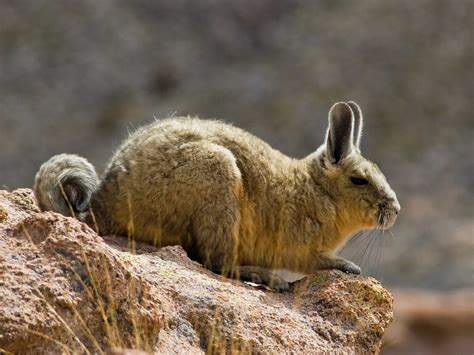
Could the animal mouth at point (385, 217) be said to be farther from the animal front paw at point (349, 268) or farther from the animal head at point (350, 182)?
the animal front paw at point (349, 268)

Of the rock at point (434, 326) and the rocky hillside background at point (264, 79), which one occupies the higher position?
the rocky hillside background at point (264, 79)

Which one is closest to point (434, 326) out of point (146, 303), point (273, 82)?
point (273, 82)

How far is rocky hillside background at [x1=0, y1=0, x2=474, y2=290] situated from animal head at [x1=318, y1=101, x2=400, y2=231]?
12.8m

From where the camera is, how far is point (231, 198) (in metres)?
7.75

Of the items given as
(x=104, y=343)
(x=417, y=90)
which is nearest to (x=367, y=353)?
(x=104, y=343)

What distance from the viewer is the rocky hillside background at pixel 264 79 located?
23344 millimetres

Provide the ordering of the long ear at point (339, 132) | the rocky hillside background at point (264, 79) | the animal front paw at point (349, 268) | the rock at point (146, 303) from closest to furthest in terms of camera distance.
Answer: the rock at point (146, 303)
the animal front paw at point (349, 268)
the long ear at point (339, 132)
the rocky hillside background at point (264, 79)

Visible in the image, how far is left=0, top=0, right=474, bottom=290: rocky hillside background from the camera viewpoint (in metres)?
23.3

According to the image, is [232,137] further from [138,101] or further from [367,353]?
[138,101]

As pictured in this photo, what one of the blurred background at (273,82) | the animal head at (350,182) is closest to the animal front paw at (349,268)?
the animal head at (350,182)

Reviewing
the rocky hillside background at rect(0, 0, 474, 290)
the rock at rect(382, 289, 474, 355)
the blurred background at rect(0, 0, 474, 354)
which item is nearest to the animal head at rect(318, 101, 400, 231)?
the rock at rect(382, 289, 474, 355)

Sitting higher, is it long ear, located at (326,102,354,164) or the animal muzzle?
long ear, located at (326,102,354,164)

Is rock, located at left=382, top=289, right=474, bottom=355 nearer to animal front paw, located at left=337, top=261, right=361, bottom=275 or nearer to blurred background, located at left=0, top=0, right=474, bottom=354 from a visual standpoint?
blurred background, located at left=0, top=0, right=474, bottom=354

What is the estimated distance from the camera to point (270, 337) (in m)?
6.76
